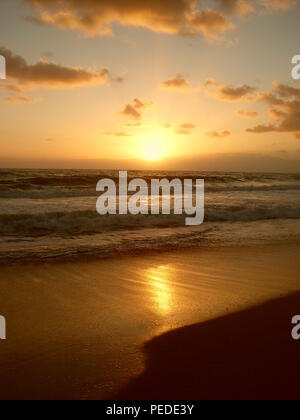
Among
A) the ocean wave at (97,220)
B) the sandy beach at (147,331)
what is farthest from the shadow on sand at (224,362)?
the ocean wave at (97,220)

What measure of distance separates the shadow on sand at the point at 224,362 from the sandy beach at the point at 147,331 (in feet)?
0.03

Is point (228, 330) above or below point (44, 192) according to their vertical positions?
below

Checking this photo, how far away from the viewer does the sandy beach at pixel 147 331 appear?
3.40 metres

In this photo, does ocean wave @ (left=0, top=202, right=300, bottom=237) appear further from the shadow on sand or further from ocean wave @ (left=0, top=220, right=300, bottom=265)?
the shadow on sand

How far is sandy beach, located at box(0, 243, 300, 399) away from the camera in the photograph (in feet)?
11.2

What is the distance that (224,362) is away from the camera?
374 cm

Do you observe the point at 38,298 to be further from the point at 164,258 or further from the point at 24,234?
the point at 24,234

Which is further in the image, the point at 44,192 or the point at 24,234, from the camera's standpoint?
the point at 44,192

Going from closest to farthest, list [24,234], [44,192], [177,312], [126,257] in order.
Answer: [177,312]
[126,257]
[24,234]
[44,192]

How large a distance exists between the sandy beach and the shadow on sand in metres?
0.01

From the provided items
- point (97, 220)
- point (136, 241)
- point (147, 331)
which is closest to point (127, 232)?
point (136, 241)

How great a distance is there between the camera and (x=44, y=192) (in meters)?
24.8

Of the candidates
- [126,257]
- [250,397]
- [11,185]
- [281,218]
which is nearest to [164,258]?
[126,257]
